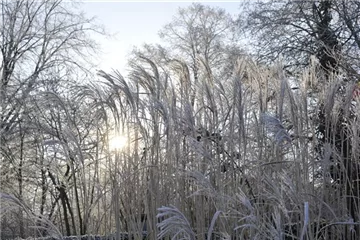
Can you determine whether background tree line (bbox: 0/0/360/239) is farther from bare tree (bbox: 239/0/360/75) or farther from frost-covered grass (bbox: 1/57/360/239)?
bare tree (bbox: 239/0/360/75)

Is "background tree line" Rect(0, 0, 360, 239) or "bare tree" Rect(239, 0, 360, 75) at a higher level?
"bare tree" Rect(239, 0, 360, 75)

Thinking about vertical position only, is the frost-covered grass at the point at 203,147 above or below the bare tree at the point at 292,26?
below

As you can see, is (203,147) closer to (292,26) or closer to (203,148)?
(203,148)

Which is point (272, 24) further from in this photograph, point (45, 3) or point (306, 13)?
point (45, 3)

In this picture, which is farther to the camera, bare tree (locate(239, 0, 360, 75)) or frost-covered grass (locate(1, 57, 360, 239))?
bare tree (locate(239, 0, 360, 75))

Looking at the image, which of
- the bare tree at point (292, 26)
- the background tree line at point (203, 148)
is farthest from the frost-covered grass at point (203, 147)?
the bare tree at point (292, 26)

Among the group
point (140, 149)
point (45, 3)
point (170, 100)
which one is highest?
point (45, 3)

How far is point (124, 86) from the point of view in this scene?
331cm

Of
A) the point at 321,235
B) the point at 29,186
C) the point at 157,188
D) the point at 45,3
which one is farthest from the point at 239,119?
the point at 45,3

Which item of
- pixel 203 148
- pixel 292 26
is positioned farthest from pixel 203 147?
pixel 292 26

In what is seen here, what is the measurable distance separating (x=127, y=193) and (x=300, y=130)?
124cm

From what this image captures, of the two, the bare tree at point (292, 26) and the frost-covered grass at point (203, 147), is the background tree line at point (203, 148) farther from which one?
the bare tree at point (292, 26)

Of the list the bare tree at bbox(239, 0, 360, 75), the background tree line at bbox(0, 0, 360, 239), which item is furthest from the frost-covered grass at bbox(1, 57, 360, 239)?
the bare tree at bbox(239, 0, 360, 75)

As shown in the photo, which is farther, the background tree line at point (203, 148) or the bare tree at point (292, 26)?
the bare tree at point (292, 26)
